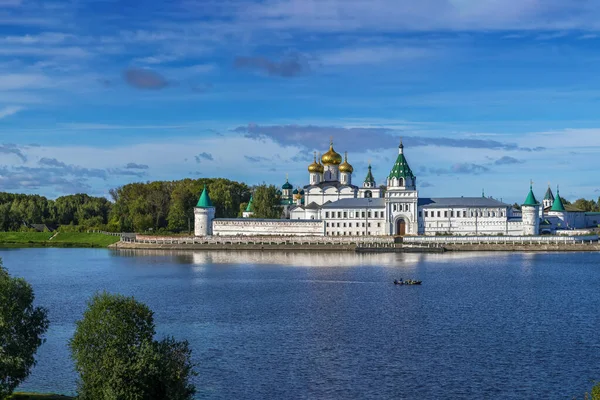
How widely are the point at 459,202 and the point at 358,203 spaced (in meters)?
8.36

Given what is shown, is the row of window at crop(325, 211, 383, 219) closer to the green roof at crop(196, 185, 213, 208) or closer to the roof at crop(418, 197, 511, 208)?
the roof at crop(418, 197, 511, 208)

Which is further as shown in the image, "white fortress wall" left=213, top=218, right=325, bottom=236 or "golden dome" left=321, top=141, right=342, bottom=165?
"golden dome" left=321, top=141, right=342, bottom=165

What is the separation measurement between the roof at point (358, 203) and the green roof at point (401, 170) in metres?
2.44

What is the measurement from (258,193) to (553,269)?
34891mm

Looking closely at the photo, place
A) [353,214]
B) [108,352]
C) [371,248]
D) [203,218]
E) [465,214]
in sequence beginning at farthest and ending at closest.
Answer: [353,214], [203,218], [465,214], [371,248], [108,352]

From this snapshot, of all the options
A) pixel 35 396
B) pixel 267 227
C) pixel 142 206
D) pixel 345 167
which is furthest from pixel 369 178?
pixel 35 396

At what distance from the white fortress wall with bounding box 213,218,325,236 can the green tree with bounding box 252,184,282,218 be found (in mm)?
4907

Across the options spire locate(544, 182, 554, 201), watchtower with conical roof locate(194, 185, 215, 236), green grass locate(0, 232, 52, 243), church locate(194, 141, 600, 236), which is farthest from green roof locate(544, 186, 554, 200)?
green grass locate(0, 232, 52, 243)

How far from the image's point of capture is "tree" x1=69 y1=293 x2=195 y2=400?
48.0 feet

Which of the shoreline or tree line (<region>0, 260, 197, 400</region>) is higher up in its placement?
the shoreline

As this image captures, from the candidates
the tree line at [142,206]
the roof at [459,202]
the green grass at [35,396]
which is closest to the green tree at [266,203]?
the tree line at [142,206]

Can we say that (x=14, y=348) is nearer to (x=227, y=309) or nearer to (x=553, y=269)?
(x=227, y=309)

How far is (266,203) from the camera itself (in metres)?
72.4

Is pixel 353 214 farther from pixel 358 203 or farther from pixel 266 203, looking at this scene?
pixel 266 203
